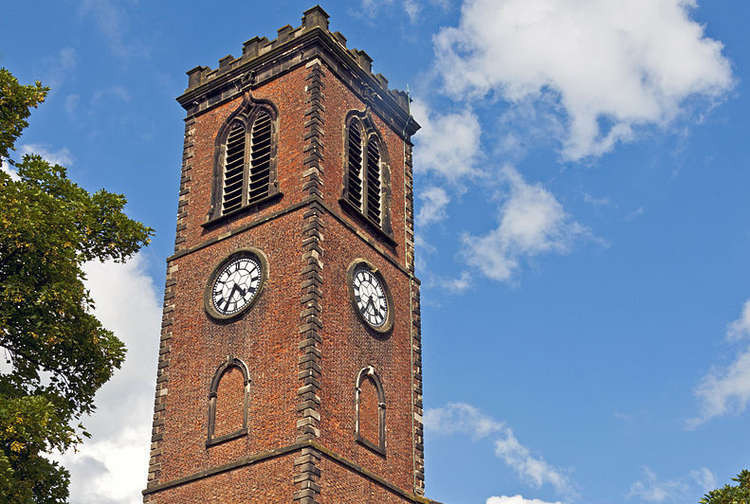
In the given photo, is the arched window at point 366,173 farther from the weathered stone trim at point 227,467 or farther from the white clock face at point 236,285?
the weathered stone trim at point 227,467

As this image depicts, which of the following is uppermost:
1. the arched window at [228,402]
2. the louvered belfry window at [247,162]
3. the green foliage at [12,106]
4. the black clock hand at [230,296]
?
the louvered belfry window at [247,162]

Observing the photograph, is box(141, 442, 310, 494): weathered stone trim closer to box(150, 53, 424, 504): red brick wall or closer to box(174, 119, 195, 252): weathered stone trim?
box(150, 53, 424, 504): red brick wall

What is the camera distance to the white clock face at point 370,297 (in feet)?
103

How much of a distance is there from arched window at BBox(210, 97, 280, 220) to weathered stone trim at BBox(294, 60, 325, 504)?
1.42 meters

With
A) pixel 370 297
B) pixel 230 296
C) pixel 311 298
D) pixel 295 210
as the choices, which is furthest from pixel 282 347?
pixel 295 210

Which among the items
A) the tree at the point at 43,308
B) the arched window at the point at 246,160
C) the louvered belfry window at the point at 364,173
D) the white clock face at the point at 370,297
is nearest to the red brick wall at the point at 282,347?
the arched window at the point at 246,160

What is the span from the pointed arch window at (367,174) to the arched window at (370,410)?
5358 mm

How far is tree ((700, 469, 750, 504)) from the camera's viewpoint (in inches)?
977

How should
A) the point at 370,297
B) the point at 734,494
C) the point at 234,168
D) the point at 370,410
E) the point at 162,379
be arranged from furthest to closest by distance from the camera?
the point at 234,168 → the point at 370,297 → the point at 162,379 → the point at 370,410 → the point at 734,494

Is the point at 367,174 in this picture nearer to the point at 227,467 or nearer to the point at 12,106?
the point at 227,467

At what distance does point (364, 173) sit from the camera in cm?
3444

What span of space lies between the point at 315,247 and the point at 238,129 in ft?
22.6

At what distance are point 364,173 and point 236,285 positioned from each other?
20.1ft

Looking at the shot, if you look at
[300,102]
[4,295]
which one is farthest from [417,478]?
[4,295]
